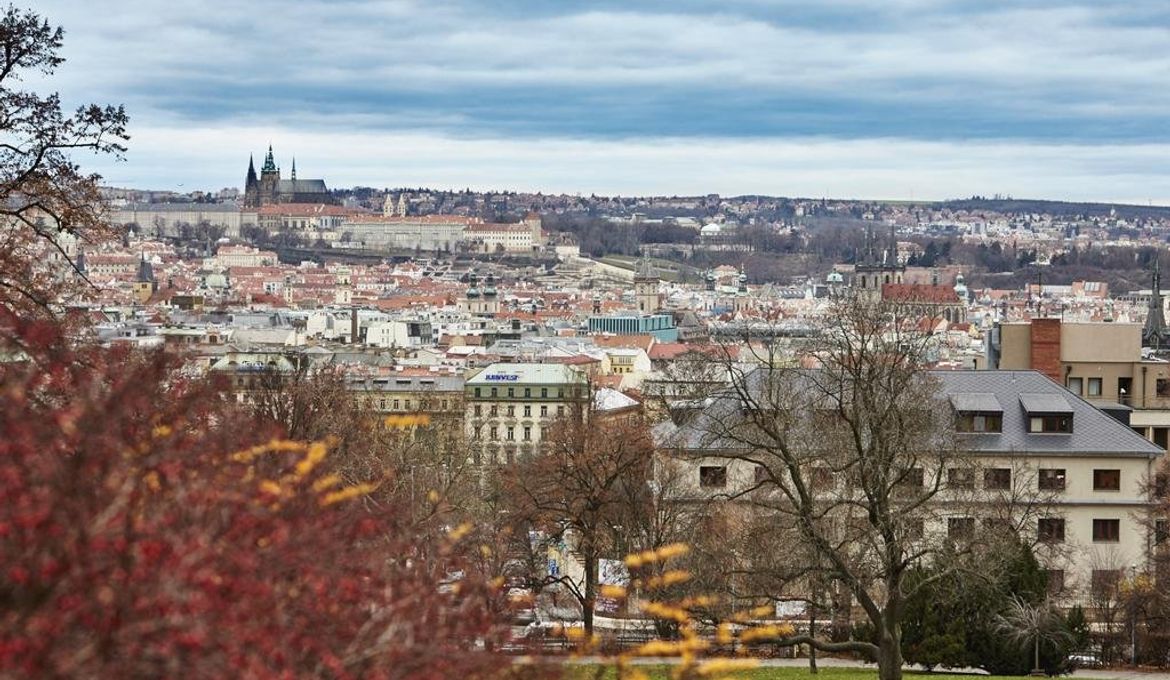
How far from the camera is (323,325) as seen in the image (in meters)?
130

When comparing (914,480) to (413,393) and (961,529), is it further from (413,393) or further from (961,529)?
(413,393)

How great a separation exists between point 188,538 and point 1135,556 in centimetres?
2788

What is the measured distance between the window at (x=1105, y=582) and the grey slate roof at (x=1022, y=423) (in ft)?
7.36

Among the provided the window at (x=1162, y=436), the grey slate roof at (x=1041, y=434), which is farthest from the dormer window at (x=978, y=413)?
the window at (x=1162, y=436)

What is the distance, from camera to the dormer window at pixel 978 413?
31.9m

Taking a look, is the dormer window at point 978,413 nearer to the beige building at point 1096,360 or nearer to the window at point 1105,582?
the window at point 1105,582

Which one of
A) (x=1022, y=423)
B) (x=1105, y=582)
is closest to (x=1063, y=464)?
(x=1022, y=423)

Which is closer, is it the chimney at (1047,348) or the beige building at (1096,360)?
the beige building at (1096,360)

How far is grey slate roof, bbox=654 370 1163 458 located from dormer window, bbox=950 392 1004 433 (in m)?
0.03

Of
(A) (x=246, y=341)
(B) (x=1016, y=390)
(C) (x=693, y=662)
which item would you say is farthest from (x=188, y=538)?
(A) (x=246, y=341)

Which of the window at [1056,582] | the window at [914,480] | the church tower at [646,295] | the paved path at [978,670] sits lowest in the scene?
the church tower at [646,295]

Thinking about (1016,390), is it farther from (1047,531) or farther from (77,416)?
(77,416)

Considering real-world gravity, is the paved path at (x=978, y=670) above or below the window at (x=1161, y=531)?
below

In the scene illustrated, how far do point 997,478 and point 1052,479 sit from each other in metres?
1.75
